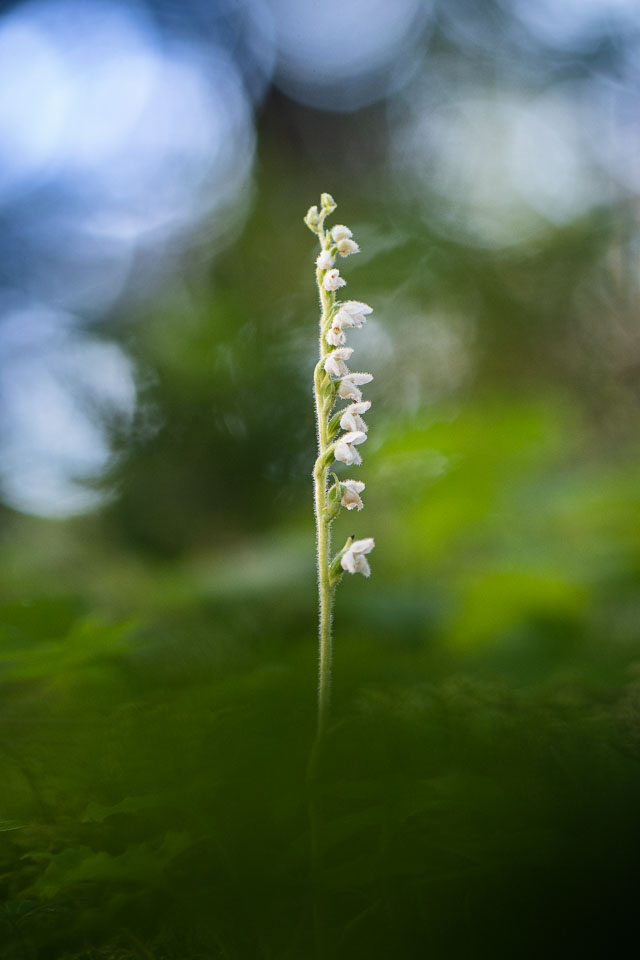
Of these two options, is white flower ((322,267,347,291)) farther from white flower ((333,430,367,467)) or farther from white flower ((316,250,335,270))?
white flower ((333,430,367,467))

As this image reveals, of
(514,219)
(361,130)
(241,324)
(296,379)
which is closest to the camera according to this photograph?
(296,379)

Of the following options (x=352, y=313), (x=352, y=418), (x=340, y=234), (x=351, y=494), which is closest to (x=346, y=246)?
(x=340, y=234)

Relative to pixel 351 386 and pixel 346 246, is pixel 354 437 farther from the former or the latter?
pixel 346 246

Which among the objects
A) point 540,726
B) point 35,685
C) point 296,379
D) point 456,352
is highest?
point 456,352

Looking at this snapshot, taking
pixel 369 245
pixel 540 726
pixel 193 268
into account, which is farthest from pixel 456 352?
pixel 540 726

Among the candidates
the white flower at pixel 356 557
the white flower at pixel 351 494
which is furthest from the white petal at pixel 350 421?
the white flower at pixel 356 557

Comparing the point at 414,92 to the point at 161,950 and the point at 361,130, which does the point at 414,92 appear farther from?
the point at 161,950

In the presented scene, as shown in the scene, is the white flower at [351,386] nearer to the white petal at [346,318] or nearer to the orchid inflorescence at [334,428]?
the orchid inflorescence at [334,428]
